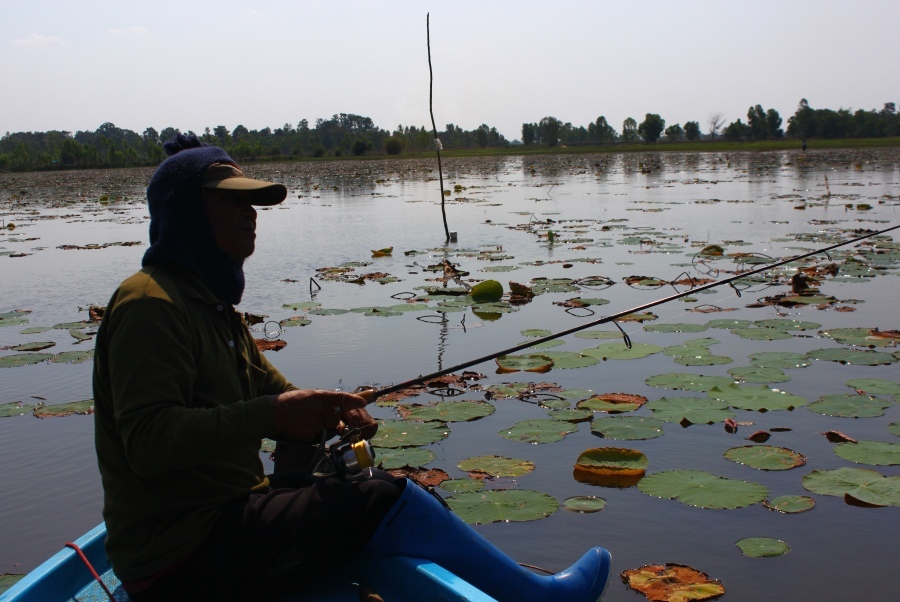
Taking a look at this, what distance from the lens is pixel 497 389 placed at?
5.05 meters

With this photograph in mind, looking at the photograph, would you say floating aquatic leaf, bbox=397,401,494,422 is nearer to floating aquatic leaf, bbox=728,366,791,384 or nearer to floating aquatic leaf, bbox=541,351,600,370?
floating aquatic leaf, bbox=541,351,600,370

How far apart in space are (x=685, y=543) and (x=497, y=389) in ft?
6.52

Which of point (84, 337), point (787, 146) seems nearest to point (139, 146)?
point (787, 146)

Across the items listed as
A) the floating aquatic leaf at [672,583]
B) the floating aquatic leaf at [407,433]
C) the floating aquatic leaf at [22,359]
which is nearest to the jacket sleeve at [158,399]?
the floating aquatic leaf at [672,583]

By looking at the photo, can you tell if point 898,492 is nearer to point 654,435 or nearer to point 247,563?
point 654,435

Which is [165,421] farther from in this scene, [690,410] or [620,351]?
[620,351]

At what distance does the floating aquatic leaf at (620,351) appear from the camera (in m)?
5.58

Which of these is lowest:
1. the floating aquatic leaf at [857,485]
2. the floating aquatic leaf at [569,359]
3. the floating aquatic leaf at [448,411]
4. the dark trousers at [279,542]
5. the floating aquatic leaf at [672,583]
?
the floating aquatic leaf at [672,583]

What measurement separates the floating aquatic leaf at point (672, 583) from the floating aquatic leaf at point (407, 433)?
1466 mm

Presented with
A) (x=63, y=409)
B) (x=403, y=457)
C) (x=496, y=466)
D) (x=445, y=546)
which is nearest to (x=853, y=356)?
(x=496, y=466)

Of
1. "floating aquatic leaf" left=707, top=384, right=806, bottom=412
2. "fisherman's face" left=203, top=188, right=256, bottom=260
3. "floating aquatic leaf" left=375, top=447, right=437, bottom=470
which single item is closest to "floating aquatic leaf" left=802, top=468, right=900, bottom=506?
"floating aquatic leaf" left=707, top=384, right=806, bottom=412

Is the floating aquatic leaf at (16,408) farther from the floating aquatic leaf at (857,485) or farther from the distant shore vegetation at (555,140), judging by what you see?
the distant shore vegetation at (555,140)

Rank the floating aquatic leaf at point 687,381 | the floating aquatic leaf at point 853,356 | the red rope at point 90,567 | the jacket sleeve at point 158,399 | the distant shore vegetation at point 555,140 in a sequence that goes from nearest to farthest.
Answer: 1. the jacket sleeve at point 158,399
2. the red rope at point 90,567
3. the floating aquatic leaf at point 687,381
4. the floating aquatic leaf at point 853,356
5. the distant shore vegetation at point 555,140

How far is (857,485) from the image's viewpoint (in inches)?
139
